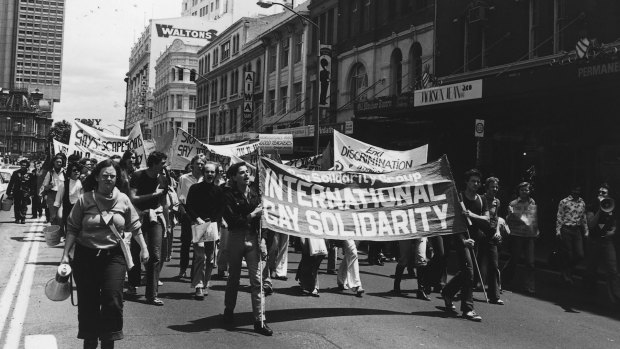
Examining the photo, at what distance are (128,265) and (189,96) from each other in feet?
250

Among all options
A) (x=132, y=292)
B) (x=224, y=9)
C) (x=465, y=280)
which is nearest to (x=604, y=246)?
(x=465, y=280)

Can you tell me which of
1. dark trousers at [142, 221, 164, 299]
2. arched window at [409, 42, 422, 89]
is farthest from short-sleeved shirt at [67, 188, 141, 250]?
arched window at [409, 42, 422, 89]

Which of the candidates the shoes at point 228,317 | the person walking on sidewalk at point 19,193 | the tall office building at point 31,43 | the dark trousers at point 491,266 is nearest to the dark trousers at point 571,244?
the dark trousers at point 491,266

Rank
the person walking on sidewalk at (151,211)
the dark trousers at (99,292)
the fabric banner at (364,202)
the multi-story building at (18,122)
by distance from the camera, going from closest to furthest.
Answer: the dark trousers at (99,292), the fabric banner at (364,202), the person walking on sidewalk at (151,211), the multi-story building at (18,122)

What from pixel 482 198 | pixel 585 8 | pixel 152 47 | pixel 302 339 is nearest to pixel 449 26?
pixel 585 8

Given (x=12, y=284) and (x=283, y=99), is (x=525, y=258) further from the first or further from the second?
(x=283, y=99)

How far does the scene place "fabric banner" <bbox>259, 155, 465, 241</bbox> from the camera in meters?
7.19

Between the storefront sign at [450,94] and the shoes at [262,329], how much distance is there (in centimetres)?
1023

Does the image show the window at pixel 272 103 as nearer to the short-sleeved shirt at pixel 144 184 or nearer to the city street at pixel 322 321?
the city street at pixel 322 321

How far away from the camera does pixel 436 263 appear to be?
888 centimetres

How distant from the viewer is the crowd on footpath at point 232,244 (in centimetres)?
515

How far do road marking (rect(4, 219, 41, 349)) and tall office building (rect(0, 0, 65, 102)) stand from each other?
144m

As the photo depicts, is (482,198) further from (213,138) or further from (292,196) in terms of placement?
(213,138)

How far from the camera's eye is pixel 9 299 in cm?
752
